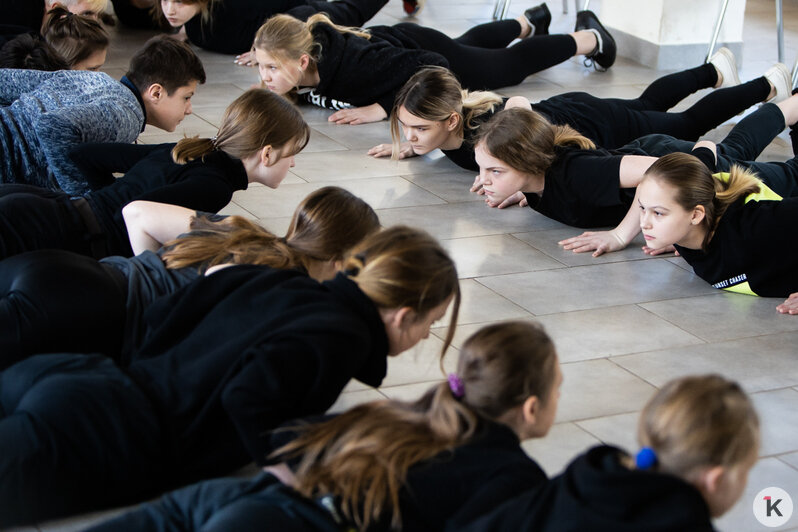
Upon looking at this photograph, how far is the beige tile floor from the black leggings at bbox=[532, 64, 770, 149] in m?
0.30

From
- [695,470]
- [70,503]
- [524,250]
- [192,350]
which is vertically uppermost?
[695,470]

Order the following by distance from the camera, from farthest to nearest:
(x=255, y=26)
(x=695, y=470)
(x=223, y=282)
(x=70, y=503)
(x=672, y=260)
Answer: (x=255, y=26), (x=672, y=260), (x=223, y=282), (x=70, y=503), (x=695, y=470)

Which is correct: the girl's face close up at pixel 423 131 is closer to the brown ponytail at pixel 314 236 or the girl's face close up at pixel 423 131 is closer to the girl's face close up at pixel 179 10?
the brown ponytail at pixel 314 236

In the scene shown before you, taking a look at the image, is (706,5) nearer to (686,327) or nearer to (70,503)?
(686,327)

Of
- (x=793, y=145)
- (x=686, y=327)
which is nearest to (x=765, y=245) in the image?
(x=686, y=327)

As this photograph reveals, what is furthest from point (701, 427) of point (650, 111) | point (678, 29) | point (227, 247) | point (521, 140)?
point (678, 29)

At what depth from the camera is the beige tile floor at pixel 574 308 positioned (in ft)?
7.19

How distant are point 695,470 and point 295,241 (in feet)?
3.49

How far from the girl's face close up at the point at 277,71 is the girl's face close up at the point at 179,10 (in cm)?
115

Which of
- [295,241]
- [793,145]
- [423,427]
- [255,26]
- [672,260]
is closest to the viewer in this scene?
[423,427]

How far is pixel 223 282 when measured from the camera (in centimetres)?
186

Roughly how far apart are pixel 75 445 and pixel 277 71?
2.74 meters

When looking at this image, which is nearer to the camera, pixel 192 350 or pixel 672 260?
pixel 192 350

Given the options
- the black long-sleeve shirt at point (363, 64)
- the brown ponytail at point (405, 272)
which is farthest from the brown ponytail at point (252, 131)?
the black long-sleeve shirt at point (363, 64)
